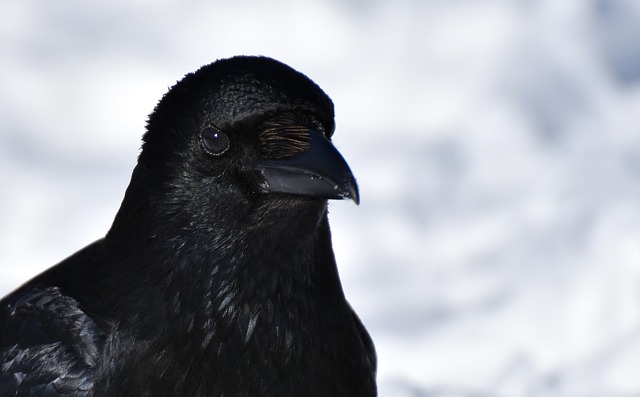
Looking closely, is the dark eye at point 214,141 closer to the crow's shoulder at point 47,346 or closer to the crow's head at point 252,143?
the crow's head at point 252,143

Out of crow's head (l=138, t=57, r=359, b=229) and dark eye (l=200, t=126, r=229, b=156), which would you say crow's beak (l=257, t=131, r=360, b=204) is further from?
dark eye (l=200, t=126, r=229, b=156)

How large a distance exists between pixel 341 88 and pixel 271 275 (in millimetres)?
6660

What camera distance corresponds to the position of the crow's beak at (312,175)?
454 cm

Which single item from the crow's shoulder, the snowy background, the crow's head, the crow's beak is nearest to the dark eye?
the crow's head

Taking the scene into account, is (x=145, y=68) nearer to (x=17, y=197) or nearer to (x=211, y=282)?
(x=17, y=197)

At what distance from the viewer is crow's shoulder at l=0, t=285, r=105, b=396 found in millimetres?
4887

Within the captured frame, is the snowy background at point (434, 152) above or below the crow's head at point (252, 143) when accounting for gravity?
above

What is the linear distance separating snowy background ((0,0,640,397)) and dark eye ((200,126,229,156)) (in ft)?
12.7

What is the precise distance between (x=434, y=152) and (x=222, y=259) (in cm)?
639

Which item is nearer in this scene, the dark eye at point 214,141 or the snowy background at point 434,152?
the dark eye at point 214,141

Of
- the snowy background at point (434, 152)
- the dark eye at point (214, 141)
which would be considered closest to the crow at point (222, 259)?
the dark eye at point (214, 141)

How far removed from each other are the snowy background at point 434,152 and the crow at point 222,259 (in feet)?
11.6

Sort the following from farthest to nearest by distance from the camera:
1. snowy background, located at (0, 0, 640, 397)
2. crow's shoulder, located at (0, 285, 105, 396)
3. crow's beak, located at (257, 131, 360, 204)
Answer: snowy background, located at (0, 0, 640, 397), crow's shoulder, located at (0, 285, 105, 396), crow's beak, located at (257, 131, 360, 204)

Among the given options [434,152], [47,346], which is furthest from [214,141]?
[434,152]
